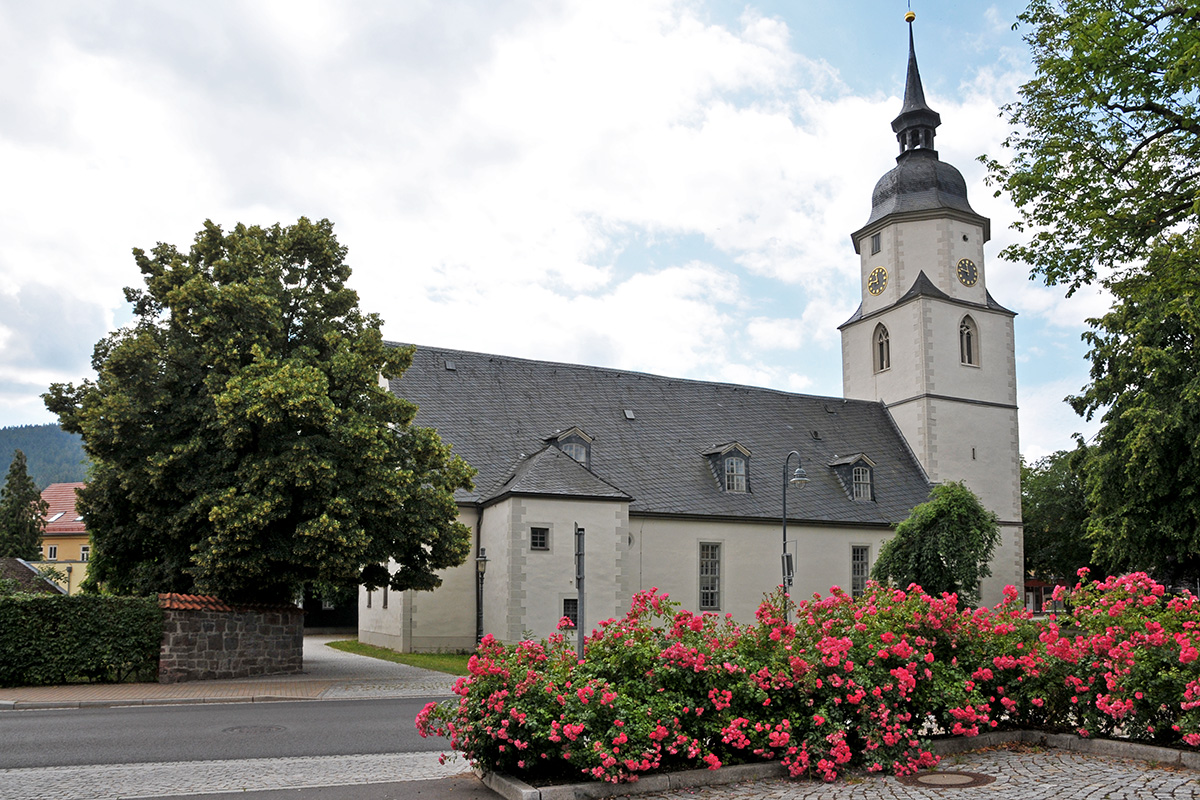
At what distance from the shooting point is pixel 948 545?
95.2 feet

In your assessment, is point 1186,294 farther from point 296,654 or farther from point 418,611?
point 418,611

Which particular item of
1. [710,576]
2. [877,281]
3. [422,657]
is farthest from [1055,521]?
[422,657]

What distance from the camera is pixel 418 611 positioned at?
27.7 m

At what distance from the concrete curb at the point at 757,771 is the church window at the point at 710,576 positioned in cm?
2137

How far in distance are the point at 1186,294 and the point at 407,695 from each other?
47.2ft

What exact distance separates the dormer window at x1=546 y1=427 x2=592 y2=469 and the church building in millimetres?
64

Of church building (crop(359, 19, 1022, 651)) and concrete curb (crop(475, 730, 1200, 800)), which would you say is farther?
church building (crop(359, 19, 1022, 651))

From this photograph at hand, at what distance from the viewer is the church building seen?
27.3 m

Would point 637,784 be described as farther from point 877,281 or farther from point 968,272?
point 968,272

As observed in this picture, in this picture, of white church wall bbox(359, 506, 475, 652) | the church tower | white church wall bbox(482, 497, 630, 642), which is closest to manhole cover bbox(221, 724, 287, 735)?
white church wall bbox(482, 497, 630, 642)

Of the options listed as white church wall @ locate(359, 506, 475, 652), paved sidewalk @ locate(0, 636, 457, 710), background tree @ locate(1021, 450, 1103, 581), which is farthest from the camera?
background tree @ locate(1021, 450, 1103, 581)

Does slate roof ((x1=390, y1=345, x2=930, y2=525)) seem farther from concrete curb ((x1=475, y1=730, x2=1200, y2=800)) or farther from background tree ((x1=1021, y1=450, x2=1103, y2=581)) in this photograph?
background tree ((x1=1021, y1=450, x2=1103, y2=581))

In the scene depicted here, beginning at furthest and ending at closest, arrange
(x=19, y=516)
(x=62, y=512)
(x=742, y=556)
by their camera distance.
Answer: (x=62, y=512) < (x=19, y=516) < (x=742, y=556)

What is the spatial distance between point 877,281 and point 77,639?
3161cm
